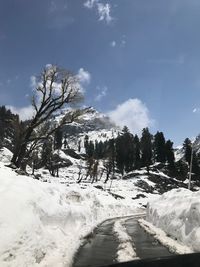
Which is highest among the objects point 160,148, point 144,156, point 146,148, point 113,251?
point 146,148

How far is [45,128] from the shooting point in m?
37.5

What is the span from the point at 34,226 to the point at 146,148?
12546 cm

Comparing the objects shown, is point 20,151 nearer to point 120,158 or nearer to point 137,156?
point 120,158

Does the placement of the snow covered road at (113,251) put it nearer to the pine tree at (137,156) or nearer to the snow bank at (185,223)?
the snow bank at (185,223)

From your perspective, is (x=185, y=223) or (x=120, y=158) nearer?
(x=185, y=223)

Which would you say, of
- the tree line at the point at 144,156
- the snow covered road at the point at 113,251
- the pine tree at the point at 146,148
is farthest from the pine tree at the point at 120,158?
the snow covered road at the point at 113,251

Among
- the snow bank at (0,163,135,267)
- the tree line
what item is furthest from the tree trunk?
the tree line

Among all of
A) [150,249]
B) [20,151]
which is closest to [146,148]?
[20,151]

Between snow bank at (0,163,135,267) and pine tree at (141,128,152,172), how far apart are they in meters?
102

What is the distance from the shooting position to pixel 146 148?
452ft

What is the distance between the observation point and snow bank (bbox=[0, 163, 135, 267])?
11.4 metres

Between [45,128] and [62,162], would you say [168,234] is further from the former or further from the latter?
[62,162]

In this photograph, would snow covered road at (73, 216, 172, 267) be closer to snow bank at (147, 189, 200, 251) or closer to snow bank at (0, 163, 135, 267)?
snow bank at (0, 163, 135, 267)

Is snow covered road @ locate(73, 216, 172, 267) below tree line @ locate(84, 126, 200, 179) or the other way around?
below
